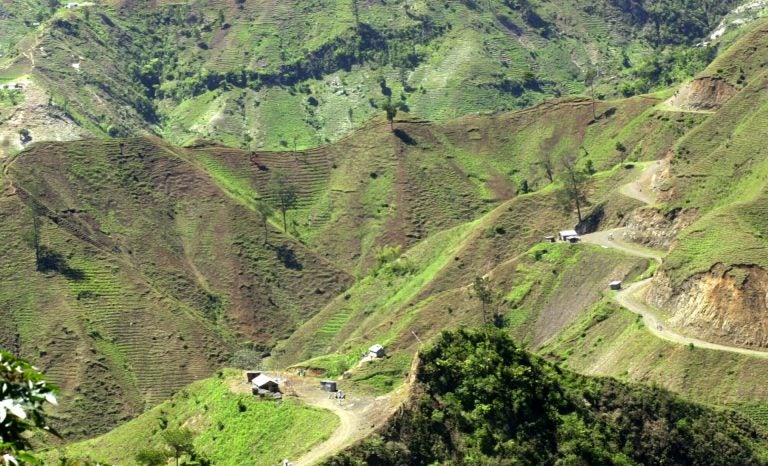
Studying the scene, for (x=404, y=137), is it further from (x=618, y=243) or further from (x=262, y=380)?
(x=262, y=380)

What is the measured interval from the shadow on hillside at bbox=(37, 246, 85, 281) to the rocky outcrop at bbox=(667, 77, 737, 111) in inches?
3432

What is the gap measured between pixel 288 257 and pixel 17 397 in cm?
15070

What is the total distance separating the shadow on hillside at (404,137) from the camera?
18875cm

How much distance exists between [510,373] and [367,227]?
348 feet

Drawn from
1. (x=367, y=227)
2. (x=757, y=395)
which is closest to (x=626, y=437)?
(x=757, y=395)

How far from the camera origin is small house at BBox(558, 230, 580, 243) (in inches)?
5281

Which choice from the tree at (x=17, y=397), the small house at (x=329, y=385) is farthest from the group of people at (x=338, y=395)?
the tree at (x=17, y=397)

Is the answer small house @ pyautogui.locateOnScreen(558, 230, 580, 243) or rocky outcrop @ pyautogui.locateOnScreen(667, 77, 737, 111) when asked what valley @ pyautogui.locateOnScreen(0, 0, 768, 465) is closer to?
rocky outcrop @ pyautogui.locateOnScreen(667, 77, 737, 111)

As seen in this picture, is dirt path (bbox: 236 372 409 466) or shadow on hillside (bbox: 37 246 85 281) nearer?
dirt path (bbox: 236 372 409 466)

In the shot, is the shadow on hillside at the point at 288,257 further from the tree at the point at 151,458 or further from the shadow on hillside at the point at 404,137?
the tree at the point at 151,458

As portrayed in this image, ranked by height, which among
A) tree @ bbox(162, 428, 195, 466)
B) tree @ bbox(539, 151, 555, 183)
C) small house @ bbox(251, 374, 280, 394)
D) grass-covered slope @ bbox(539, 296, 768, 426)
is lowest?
tree @ bbox(539, 151, 555, 183)

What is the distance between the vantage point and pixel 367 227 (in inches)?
6949

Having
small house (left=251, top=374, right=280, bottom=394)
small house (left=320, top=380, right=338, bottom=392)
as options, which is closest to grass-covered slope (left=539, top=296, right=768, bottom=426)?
small house (left=320, top=380, right=338, bottom=392)

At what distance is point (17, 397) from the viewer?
18766 mm
